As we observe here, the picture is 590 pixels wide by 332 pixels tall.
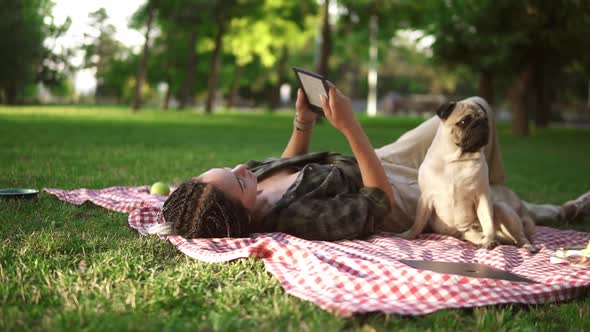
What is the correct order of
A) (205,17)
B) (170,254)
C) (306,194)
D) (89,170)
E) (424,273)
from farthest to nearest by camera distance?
(205,17)
(89,170)
(306,194)
(170,254)
(424,273)

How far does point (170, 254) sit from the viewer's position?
12.7ft

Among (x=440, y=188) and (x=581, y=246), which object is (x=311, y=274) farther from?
(x=581, y=246)

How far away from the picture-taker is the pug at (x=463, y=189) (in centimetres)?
432

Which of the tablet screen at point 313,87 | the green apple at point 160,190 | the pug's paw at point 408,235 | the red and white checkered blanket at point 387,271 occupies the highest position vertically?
the tablet screen at point 313,87

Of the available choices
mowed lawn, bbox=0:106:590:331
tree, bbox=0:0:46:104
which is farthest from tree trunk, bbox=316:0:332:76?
mowed lawn, bbox=0:106:590:331

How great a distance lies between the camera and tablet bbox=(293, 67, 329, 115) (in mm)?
4177

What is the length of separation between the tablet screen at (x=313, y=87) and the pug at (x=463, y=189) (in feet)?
2.94

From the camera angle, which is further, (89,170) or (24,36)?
(24,36)

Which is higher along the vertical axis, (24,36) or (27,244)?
(24,36)

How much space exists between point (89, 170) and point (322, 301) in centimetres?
583

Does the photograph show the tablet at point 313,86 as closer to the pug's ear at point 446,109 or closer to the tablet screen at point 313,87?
the tablet screen at point 313,87

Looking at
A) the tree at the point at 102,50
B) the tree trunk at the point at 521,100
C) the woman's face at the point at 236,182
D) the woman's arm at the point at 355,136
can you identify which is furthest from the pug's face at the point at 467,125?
the tree at the point at 102,50

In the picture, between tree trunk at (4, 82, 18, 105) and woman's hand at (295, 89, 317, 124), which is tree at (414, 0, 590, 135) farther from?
tree trunk at (4, 82, 18, 105)

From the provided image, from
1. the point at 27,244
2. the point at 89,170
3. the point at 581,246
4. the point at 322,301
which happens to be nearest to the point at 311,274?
the point at 322,301
